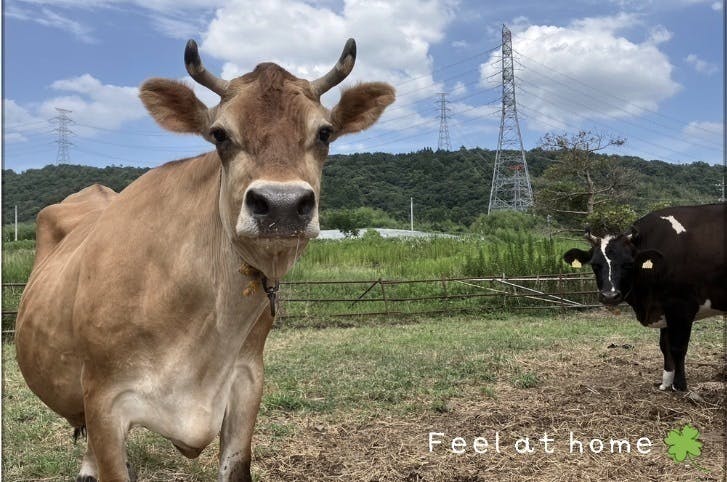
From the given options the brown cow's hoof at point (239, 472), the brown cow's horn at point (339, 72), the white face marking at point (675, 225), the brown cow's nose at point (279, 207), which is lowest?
the brown cow's hoof at point (239, 472)

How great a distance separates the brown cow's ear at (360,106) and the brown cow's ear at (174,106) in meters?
0.62

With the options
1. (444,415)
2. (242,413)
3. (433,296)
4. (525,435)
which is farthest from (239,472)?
(433,296)

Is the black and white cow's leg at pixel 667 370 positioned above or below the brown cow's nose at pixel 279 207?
below

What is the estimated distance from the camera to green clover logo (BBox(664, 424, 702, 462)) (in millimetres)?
4383

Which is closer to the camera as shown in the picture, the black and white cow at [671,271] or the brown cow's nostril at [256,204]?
the brown cow's nostril at [256,204]

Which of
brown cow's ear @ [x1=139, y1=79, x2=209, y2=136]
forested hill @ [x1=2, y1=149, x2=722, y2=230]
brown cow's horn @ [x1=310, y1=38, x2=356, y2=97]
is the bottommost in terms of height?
brown cow's ear @ [x1=139, y1=79, x2=209, y2=136]

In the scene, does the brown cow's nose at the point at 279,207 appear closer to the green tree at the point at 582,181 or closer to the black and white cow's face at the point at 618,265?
the black and white cow's face at the point at 618,265

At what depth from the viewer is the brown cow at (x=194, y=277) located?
2.19 metres

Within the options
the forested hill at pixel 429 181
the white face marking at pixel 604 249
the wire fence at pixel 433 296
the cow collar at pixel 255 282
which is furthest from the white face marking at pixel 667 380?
the forested hill at pixel 429 181

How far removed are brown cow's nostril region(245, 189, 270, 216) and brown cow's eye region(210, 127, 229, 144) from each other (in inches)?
15.3

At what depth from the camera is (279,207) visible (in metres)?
1.87

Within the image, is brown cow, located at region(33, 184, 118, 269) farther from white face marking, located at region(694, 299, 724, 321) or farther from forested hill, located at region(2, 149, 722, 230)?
forested hill, located at region(2, 149, 722, 230)

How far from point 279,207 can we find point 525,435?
3.95 meters

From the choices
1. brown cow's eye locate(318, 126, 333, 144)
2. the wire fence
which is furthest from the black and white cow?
the wire fence
